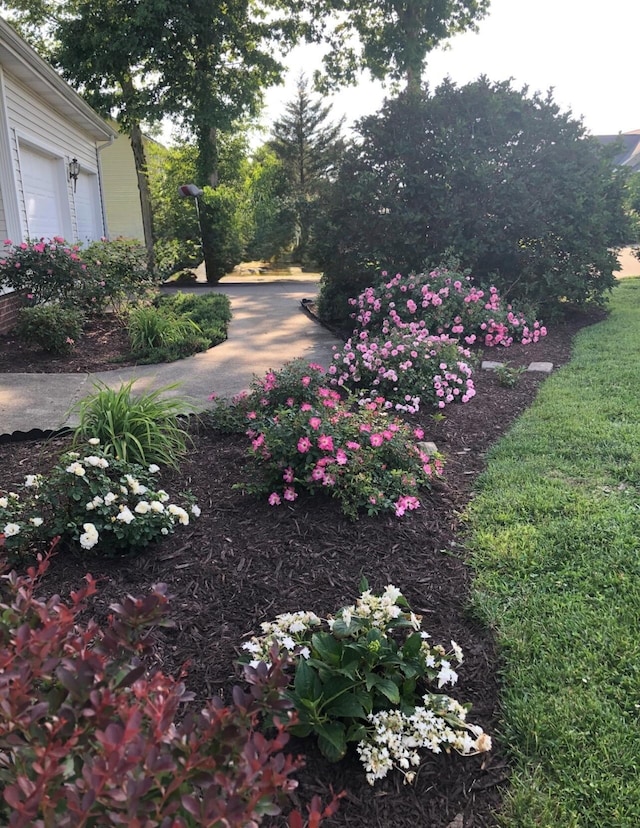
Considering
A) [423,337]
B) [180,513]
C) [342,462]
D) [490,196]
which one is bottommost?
[180,513]

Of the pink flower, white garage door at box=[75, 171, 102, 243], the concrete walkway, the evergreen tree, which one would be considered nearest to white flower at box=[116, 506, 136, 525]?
the pink flower

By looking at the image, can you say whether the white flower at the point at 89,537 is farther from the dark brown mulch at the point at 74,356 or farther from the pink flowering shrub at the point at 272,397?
the dark brown mulch at the point at 74,356

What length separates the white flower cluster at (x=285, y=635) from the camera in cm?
207

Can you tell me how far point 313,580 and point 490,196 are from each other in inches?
273

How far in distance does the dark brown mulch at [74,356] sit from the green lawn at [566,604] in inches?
155

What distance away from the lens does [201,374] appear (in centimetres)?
576

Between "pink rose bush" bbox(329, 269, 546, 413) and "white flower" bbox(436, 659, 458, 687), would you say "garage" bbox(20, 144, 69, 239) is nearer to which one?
"pink rose bush" bbox(329, 269, 546, 413)

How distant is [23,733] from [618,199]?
9.07 meters

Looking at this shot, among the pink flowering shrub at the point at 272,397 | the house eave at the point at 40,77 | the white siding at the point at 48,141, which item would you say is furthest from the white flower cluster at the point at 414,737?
the white siding at the point at 48,141

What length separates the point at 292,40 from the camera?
17.2m

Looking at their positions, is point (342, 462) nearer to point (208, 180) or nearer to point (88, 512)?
point (88, 512)

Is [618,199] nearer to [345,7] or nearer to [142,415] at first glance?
[142,415]

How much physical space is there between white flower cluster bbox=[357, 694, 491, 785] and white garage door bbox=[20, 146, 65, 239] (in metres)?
8.85

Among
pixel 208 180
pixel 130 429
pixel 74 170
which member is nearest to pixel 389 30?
pixel 208 180
